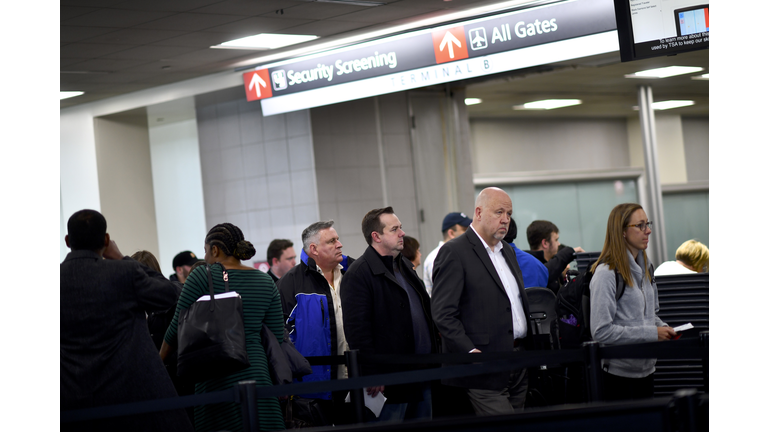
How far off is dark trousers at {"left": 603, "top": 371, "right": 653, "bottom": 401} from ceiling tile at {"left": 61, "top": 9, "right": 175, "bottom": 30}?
18.3ft

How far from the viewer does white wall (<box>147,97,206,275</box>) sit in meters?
13.9

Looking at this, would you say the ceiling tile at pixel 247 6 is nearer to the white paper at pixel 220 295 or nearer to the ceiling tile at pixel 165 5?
the ceiling tile at pixel 165 5

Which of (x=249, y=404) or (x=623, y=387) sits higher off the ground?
(x=249, y=404)

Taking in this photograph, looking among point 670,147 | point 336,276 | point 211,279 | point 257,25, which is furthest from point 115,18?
point 670,147

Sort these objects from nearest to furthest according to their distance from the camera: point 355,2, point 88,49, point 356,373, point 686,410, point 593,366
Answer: point 686,410, point 593,366, point 356,373, point 355,2, point 88,49

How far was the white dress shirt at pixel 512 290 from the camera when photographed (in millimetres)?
4684

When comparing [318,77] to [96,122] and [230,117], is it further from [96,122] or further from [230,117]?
[96,122]

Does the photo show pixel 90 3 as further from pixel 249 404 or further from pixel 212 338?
pixel 249 404

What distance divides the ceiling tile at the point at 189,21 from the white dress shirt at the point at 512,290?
471 centimetres

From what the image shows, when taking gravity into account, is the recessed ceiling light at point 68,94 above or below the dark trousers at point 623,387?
above

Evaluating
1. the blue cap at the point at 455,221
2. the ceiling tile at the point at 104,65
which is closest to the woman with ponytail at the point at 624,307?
the blue cap at the point at 455,221

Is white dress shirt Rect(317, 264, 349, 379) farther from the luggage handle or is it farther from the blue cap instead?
the blue cap

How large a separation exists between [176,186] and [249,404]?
10935 millimetres

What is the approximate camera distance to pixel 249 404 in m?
3.70
